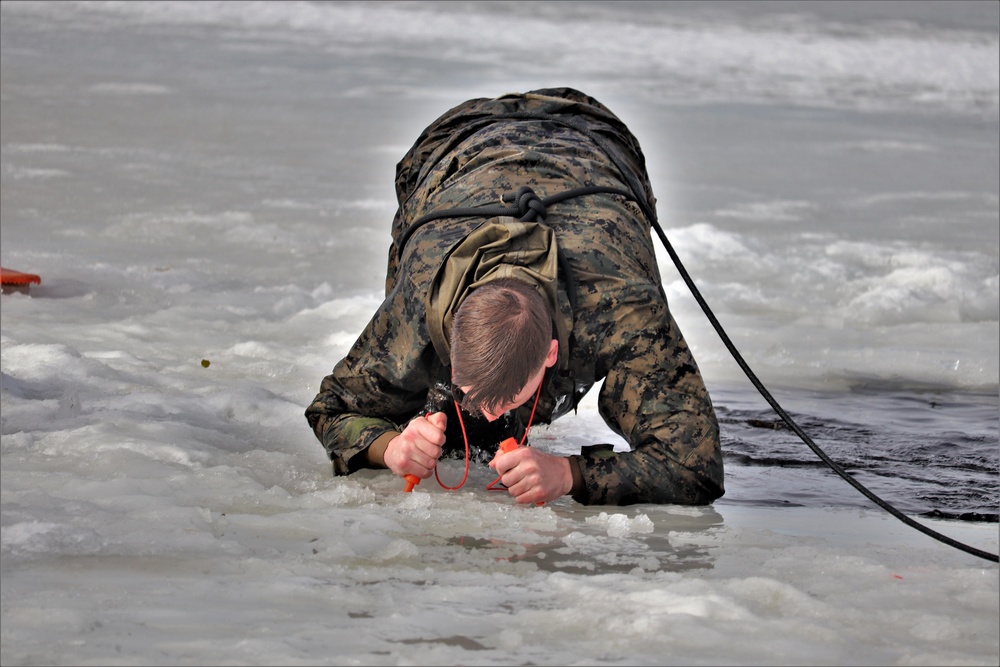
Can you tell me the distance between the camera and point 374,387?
10.6 feet

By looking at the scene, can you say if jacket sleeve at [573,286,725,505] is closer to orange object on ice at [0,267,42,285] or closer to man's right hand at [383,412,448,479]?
man's right hand at [383,412,448,479]

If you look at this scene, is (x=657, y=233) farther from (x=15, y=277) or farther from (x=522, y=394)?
(x=15, y=277)

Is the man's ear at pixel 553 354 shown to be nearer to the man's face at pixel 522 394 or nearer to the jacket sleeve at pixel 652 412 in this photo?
the man's face at pixel 522 394

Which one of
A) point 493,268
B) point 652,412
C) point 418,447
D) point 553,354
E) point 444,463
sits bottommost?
point 444,463

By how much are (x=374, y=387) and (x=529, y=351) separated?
57 centimetres

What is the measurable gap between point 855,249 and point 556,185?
4.22 metres

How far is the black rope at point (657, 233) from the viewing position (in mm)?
2871

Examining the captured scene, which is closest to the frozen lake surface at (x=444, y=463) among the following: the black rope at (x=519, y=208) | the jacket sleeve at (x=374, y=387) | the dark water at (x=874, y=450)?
the dark water at (x=874, y=450)

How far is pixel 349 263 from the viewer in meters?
6.62

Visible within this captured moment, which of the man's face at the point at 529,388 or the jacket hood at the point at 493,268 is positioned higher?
the jacket hood at the point at 493,268

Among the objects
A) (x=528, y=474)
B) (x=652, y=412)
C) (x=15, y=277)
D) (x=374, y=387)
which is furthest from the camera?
(x=15, y=277)

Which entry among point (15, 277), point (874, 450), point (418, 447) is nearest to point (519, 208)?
point (418, 447)

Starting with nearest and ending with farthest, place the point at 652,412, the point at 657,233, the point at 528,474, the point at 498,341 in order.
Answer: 1. the point at 498,341
2. the point at 528,474
3. the point at 652,412
4. the point at 657,233

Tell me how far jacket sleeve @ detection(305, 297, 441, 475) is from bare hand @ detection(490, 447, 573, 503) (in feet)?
1.04
